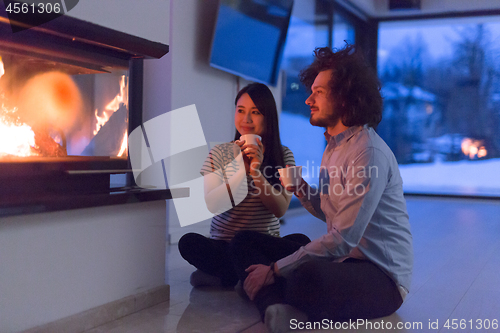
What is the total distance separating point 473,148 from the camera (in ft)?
22.4

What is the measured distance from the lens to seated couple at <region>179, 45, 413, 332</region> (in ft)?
A: 4.88

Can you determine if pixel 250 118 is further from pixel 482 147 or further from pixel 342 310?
pixel 482 147

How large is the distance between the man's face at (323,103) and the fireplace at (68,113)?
0.63 metres

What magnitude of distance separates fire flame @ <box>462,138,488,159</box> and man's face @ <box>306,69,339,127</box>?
5.89m

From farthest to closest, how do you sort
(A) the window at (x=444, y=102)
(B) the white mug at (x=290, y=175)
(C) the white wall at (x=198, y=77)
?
(A) the window at (x=444, y=102)
(C) the white wall at (x=198, y=77)
(B) the white mug at (x=290, y=175)

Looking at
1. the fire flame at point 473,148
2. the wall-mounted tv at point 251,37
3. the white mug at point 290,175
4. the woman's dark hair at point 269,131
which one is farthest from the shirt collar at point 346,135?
the fire flame at point 473,148

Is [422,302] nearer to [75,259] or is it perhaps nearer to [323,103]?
[323,103]

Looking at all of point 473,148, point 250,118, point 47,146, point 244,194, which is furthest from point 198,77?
point 473,148

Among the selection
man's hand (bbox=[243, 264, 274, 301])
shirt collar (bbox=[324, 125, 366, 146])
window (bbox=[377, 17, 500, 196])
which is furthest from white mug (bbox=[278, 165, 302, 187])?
window (bbox=[377, 17, 500, 196])

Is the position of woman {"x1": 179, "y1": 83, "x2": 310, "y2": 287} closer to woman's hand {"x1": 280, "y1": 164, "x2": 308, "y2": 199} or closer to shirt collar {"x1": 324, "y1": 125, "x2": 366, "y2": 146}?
woman's hand {"x1": 280, "y1": 164, "x2": 308, "y2": 199}

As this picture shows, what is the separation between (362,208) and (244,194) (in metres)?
0.68

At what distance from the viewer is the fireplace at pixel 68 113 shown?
144 centimetres

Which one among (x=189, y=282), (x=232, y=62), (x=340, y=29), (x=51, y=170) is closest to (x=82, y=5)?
(x=51, y=170)

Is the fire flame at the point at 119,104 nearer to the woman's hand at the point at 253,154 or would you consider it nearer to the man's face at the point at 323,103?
the woman's hand at the point at 253,154
